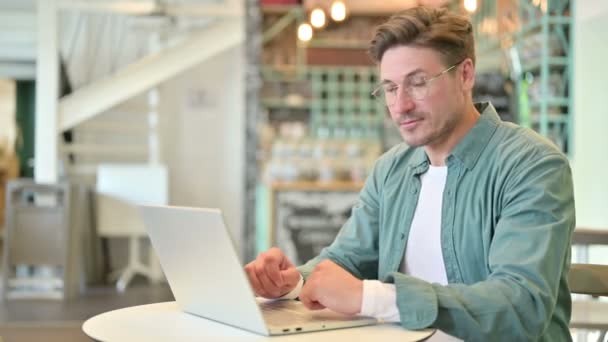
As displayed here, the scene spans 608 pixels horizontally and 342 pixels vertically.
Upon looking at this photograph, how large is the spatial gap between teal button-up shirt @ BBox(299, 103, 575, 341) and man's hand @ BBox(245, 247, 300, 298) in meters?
0.10

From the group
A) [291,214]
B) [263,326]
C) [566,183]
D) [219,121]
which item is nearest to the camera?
[263,326]

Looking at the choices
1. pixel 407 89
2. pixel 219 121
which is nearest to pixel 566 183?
pixel 407 89

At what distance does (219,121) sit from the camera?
383 inches

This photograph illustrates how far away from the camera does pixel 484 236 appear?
182 centimetres

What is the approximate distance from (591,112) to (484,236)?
Answer: 147 inches

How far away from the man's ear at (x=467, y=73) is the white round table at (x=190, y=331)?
607 millimetres

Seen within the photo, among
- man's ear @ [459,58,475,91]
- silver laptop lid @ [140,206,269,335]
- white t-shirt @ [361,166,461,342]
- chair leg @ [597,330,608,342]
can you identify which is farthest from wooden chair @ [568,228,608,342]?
silver laptop lid @ [140,206,269,335]

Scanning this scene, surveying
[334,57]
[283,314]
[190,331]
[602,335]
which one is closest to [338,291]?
[283,314]

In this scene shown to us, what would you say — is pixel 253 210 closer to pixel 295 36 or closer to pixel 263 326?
pixel 295 36

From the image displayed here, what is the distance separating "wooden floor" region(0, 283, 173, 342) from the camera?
4414 mm

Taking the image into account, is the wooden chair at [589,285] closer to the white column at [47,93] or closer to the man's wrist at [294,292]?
the man's wrist at [294,292]

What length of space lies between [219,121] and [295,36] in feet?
4.28

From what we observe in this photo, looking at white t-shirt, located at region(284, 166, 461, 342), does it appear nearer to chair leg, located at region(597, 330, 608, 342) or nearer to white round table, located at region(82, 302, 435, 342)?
white round table, located at region(82, 302, 435, 342)

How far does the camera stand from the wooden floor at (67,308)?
14.5 feet
